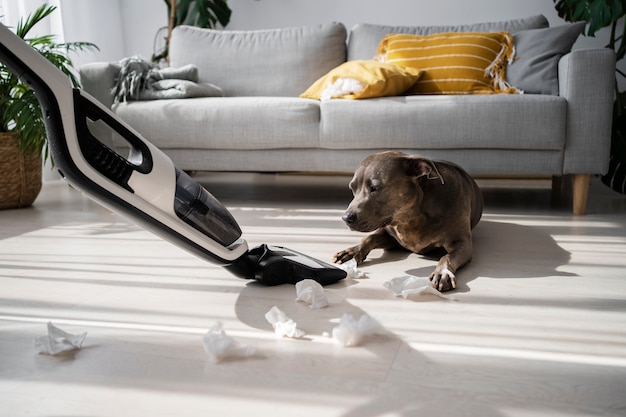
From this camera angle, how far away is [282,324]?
52.7 inches

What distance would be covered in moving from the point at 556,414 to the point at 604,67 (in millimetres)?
2155

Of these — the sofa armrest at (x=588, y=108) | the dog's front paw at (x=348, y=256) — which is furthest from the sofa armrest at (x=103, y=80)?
the sofa armrest at (x=588, y=108)

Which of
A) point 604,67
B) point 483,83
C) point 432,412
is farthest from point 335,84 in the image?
point 432,412

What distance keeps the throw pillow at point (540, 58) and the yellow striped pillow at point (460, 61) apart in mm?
62

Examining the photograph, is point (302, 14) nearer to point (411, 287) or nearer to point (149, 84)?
point (149, 84)

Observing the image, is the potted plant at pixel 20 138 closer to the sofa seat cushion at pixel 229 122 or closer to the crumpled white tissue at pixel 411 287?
the sofa seat cushion at pixel 229 122

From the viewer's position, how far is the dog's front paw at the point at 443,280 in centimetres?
162

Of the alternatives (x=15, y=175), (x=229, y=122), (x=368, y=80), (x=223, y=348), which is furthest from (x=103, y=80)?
(x=223, y=348)

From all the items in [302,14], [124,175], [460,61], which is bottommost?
[124,175]

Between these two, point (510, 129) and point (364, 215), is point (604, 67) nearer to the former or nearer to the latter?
point (510, 129)

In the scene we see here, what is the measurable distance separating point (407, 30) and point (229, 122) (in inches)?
52.6

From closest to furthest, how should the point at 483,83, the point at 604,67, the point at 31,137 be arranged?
the point at 604,67, the point at 31,137, the point at 483,83

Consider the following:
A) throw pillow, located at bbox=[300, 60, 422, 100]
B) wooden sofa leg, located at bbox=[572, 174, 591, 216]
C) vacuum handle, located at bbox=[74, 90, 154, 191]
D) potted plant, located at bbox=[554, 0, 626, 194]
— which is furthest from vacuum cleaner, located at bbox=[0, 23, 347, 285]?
potted plant, located at bbox=[554, 0, 626, 194]

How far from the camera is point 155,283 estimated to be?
177 centimetres
